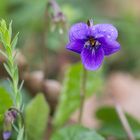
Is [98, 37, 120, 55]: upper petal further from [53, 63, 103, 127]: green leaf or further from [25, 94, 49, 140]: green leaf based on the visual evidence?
[53, 63, 103, 127]: green leaf

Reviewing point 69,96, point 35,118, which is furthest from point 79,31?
point 69,96

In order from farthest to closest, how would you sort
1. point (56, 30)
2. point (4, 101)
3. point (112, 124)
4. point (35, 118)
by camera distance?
point (56, 30)
point (112, 124)
point (35, 118)
point (4, 101)

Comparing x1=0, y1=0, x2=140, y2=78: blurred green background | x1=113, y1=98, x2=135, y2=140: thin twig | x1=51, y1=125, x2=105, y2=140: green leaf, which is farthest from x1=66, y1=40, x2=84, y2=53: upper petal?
x1=0, y1=0, x2=140, y2=78: blurred green background

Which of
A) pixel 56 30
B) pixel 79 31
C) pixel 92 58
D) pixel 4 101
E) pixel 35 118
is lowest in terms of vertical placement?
pixel 35 118

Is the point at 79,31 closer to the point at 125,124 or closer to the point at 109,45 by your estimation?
the point at 109,45

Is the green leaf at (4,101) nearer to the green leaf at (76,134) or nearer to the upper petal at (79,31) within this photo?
the green leaf at (76,134)

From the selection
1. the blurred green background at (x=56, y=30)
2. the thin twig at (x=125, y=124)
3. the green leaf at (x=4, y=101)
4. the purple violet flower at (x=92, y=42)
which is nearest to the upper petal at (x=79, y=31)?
the purple violet flower at (x=92, y=42)
